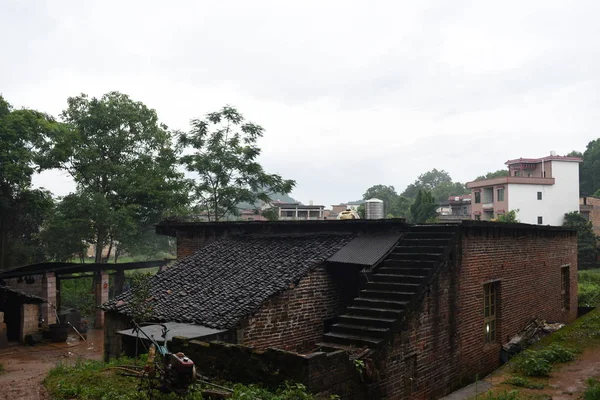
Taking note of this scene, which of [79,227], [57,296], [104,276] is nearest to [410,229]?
[104,276]

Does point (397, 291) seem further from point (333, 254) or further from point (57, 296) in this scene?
point (57, 296)

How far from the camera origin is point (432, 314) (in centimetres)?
1002

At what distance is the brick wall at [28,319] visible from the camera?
17.7m

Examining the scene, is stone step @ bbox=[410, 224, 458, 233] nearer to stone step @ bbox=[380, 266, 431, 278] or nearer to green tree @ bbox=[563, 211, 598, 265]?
stone step @ bbox=[380, 266, 431, 278]

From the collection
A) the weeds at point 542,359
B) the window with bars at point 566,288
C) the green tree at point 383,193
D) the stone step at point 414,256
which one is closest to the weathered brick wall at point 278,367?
the stone step at point 414,256

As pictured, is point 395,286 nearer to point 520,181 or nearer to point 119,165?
point 119,165

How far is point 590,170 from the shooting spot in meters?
55.4

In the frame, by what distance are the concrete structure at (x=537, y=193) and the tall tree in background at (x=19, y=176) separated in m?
35.4

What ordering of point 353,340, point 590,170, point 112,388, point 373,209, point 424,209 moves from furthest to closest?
1. point 590,170
2. point 424,209
3. point 373,209
4. point 353,340
5. point 112,388

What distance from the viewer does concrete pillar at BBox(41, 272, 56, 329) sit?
61.7 feet

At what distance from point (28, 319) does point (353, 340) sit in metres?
14.0

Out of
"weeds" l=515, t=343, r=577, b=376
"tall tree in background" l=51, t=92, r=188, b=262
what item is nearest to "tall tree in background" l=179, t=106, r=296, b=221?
"tall tree in background" l=51, t=92, r=188, b=262

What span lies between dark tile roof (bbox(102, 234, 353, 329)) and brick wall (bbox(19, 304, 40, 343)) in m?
6.94

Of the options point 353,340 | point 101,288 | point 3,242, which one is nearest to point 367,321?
point 353,340
